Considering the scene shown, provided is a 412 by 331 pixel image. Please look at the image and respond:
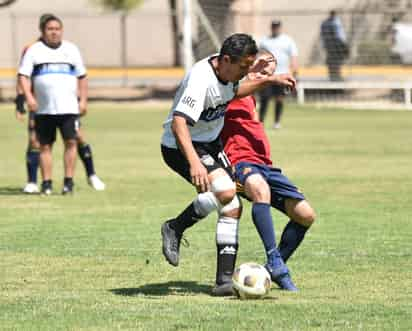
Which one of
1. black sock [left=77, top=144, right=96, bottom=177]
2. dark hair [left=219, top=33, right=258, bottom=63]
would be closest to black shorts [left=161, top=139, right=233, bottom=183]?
dark hair [left=219, top=33, right=258, bottom=63]

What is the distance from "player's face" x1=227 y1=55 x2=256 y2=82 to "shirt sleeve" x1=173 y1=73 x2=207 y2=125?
7.6 inches

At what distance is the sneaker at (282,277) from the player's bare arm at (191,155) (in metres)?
0.76

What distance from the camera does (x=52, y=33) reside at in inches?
547

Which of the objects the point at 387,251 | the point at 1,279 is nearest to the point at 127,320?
the point at 1,279

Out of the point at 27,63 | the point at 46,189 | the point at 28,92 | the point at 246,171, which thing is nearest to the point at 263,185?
the point at 246,171

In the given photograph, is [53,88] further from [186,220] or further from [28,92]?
[186,220]

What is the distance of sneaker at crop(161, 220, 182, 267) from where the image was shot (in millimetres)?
8352

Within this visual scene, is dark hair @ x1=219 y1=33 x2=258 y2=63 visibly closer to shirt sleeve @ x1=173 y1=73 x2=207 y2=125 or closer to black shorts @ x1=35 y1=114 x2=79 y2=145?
shirt sleeve @ x1=173 y1=73 x2=207 y2=125

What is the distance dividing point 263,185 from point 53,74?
21.1ft

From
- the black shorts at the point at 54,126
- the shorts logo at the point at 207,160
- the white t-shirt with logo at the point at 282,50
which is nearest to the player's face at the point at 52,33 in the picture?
the black shorts at the point at 54,126

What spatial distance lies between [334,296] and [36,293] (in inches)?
76.3

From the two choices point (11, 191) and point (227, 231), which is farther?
point (11, 191)

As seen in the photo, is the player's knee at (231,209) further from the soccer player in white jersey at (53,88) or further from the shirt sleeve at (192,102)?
the soccer player in white jersey at (53,88)

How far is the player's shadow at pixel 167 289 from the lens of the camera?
822 cm
